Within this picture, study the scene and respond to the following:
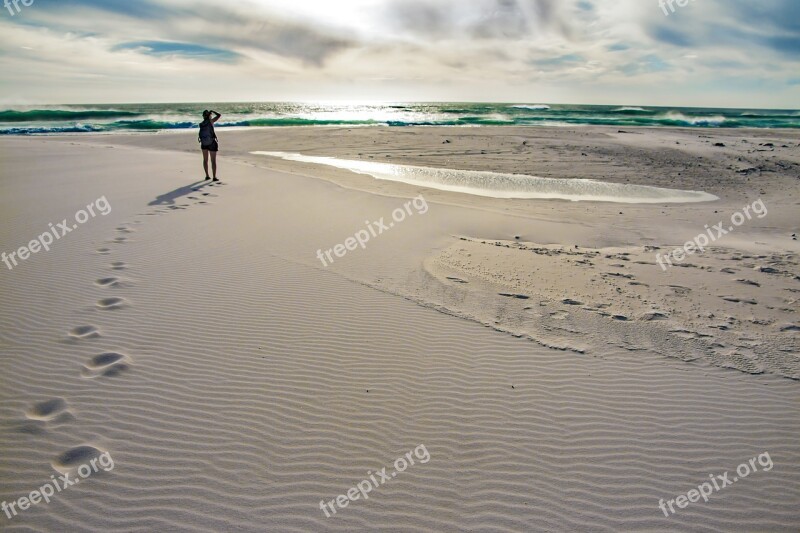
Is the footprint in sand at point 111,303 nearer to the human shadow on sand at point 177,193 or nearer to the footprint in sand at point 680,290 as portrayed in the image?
the human shadow on sand at point 177,193

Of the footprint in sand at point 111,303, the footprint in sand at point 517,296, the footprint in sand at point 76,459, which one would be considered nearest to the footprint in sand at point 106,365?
the footprint in sand at point 76,459

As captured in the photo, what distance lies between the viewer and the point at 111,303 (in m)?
6.00

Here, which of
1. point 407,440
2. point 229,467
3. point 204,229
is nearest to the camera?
point 229,467

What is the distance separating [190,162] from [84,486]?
17.4 m

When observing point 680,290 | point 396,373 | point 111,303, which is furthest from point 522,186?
point 111,303

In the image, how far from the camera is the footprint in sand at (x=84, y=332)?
5141 mm

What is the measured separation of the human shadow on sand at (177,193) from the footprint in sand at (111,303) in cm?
613

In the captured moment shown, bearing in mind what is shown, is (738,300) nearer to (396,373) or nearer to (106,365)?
(396,373)

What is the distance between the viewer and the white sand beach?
3301 millimetres

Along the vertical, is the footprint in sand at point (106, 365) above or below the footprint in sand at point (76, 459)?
above

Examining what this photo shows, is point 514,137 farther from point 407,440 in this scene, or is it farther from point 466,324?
point 407,440

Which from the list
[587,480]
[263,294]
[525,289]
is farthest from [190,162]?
[587,480]

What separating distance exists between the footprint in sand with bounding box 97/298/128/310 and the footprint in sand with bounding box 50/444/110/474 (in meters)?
2.76

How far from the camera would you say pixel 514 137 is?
2962 centimetres
